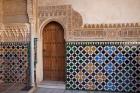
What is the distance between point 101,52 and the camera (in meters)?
3.73

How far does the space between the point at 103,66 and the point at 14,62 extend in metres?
2.03

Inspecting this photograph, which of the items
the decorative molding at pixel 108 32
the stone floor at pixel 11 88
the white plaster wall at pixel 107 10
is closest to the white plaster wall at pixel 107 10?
the white plaster wall at pixel 107 10

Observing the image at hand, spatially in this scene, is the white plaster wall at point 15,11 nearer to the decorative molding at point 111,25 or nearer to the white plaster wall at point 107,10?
the white plaster wall at point 107,10

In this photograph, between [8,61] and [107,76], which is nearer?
[107,76]

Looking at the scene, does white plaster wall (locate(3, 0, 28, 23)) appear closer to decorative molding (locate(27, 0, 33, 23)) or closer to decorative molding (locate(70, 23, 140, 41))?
decorative molding (locate(27, 0, 33, 23))

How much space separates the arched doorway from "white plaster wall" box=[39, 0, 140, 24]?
2.12ft

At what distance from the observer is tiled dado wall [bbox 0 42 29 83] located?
4.09 m

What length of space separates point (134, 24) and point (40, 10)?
2.04 metres

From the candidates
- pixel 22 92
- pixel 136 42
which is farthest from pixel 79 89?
pixel 136 42

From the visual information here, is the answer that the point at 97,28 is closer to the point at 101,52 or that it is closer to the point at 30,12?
the point at 101,52

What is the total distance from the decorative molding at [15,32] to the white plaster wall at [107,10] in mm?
1069

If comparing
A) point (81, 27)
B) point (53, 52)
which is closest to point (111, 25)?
point (81, 27)

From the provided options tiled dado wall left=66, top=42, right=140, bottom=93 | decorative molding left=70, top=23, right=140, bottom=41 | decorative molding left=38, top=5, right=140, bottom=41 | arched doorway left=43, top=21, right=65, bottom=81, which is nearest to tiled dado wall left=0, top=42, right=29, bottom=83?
arched doorway left=43, top=21, right=65, bottom=81

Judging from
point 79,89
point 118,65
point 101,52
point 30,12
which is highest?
point 30,12
